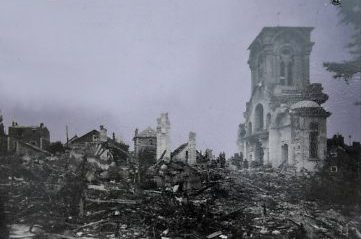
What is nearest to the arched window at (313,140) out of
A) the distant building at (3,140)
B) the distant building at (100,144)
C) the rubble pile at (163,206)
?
the rubble pile at (163,206)

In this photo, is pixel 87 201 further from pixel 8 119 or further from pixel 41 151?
pixel 8 119

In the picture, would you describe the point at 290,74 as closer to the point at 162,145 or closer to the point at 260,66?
the point at 260,66

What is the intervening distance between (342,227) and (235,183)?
1895mm

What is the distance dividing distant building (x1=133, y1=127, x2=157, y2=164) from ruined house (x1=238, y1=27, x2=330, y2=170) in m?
1.40

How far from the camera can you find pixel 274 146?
6.25 metres

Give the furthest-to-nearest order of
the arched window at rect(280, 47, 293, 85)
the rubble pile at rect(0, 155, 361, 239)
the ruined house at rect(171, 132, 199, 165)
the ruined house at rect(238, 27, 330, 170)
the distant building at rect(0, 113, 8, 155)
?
the arched window at rect(280, 47, 293, 85) → the ruined house at rect(238, 27, 330, 170) → the distant building at rect(0, 113, 8, 155) → the ruined house at rect(171, 132, 199, 165) → the rubble pile at rect(0, 155, 361, 239)

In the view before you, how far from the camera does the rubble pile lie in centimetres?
574

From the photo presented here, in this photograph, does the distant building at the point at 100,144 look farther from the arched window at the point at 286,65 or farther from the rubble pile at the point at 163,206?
the arched window at the point at 286,65

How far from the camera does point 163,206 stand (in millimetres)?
5875

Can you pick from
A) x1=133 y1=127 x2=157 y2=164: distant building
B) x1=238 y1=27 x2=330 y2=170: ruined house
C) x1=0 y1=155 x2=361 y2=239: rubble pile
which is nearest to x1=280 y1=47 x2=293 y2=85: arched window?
x1=238 y1=27 x2=330 y2=170: ruined house

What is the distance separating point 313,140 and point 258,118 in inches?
38.1

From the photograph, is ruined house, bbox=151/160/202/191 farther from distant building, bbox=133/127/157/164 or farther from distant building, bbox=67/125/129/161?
distant building, bbox=67/125/129/161

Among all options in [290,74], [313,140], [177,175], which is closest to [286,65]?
[290,74]

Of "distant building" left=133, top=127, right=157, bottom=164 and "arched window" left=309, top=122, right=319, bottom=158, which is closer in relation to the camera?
"distant building" left=133, top=127, right=157, bottom=164
